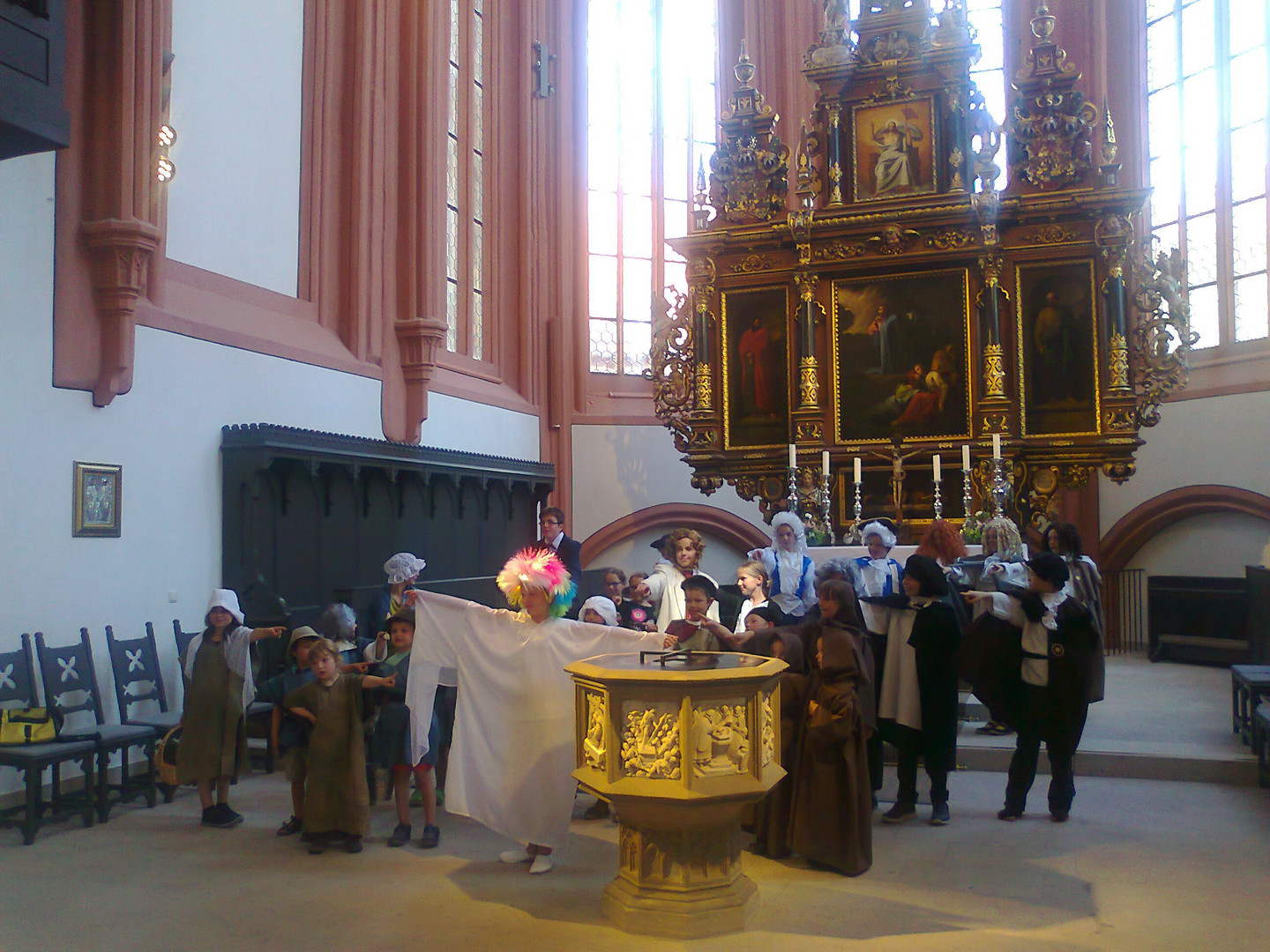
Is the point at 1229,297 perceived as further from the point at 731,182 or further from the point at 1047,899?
the point at 1047,899

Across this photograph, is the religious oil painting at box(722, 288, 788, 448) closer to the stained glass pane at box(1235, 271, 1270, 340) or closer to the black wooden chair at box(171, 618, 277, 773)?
the stained glass pane at box(1235, 271, 1270, 340)

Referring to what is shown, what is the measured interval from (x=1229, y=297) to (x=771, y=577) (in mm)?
9602

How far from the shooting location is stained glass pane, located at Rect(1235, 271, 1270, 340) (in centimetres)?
1362

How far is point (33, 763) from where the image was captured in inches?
228

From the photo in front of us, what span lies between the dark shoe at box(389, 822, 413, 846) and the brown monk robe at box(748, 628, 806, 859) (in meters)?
1.88

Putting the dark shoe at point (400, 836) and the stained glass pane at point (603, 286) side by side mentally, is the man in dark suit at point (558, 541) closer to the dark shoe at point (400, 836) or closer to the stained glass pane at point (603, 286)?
the dark shoe at point (400, 836)

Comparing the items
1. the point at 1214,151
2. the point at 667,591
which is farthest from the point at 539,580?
the point at 1214,151

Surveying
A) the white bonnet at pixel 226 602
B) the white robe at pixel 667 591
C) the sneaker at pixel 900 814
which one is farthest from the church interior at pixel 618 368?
the white robe at pixel 667 591

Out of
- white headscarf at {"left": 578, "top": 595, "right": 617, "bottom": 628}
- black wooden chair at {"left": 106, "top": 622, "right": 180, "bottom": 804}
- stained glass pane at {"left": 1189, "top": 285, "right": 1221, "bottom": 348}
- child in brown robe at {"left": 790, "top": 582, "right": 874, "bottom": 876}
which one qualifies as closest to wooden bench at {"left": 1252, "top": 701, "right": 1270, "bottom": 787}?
child in brown robe at {"left": 790, "top": 582, "right": 874, "bottom": 876}

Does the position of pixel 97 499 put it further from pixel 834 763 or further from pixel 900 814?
pixel 900 814

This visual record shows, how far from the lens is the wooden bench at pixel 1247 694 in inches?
289

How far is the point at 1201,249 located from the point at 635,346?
7858 millimetres

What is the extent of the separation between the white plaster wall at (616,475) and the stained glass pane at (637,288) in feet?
6.41

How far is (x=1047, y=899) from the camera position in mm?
4844
